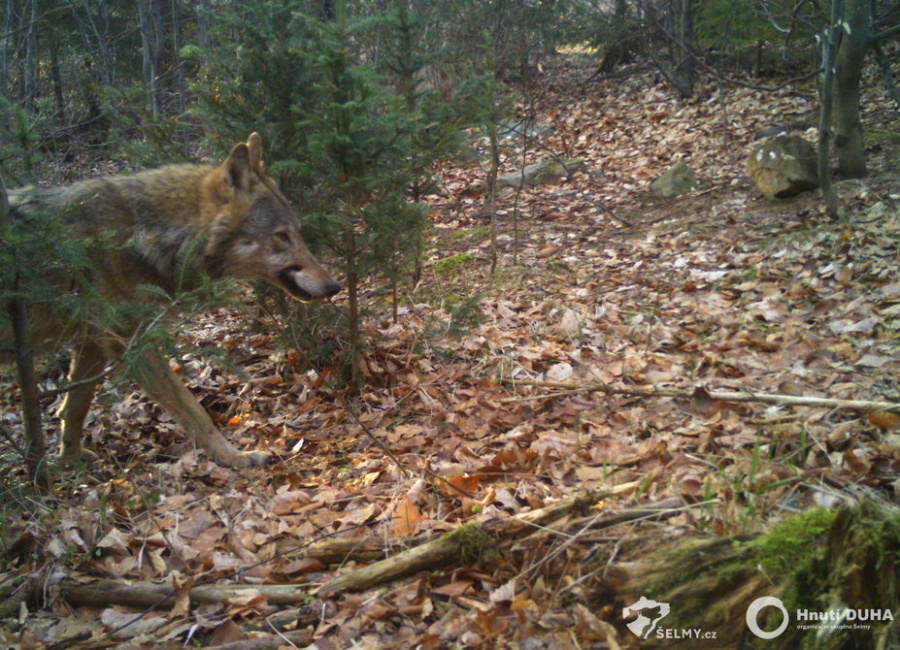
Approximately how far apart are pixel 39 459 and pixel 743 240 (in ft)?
24.3

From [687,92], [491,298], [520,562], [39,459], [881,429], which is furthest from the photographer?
[687,92]

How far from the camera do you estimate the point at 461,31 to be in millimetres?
13734

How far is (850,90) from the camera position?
7.39 metres

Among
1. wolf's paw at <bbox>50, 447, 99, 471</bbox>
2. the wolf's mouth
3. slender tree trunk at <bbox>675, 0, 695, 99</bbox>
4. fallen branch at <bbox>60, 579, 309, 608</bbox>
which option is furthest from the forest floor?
slender tree trunk at <bbox>675, 0, 695, 99</bbox>

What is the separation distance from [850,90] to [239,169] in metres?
7.36

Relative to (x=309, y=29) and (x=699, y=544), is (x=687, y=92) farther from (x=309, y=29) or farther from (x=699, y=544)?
(x=699, y=544)

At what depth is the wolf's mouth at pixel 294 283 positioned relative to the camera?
4863 mm

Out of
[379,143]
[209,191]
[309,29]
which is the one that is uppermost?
[309,29]

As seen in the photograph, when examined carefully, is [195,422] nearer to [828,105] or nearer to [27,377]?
[27,377]

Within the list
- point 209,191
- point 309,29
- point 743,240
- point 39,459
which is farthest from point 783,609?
point 743,240

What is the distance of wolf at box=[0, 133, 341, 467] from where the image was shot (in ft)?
14.6

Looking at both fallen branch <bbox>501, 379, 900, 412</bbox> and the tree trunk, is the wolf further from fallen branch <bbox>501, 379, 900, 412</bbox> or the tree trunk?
the tree trunk

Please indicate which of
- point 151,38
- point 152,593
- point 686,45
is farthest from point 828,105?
point 151,38

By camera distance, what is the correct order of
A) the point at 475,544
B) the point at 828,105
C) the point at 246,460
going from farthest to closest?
the point at 828,105
the point at 246,460
the point at 475,544
